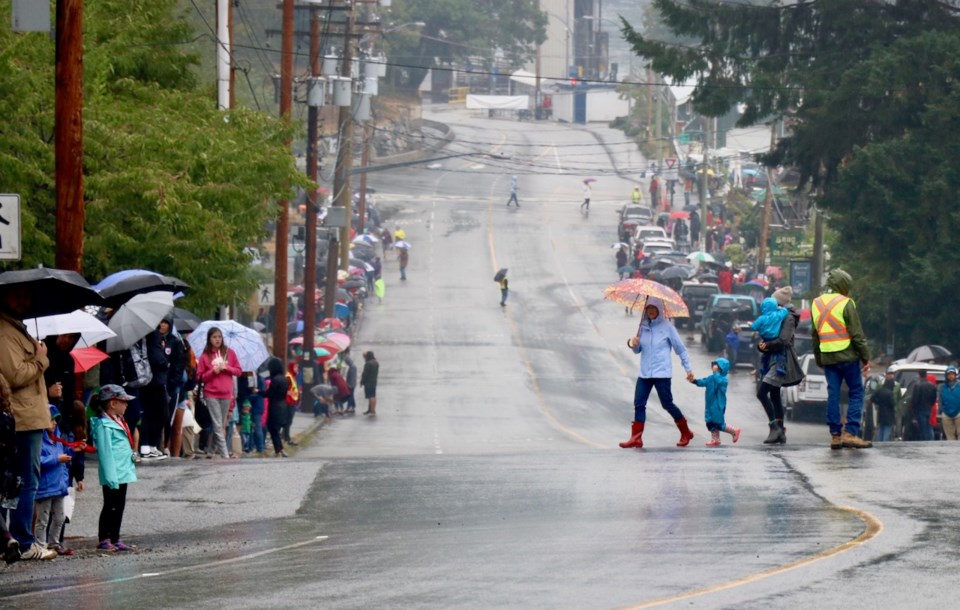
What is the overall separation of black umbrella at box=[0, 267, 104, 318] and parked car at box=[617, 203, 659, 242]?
67.3 metres

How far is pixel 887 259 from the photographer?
4366 centimetres

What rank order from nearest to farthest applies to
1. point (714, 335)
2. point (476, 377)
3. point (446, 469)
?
point (446, 469) < point (476, 377) < point (714, 335)

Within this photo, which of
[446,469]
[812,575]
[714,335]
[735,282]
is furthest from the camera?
[735,282]

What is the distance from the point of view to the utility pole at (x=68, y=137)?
16.3 metres

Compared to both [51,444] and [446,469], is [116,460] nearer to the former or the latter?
[51,444]

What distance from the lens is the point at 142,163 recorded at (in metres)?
22.3

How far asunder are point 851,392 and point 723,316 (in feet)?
115

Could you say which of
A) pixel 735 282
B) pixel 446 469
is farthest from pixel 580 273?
pixel 446 469

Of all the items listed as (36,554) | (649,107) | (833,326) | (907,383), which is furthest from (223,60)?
(649,107)

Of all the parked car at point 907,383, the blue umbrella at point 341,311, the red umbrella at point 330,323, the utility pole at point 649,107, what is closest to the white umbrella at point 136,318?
the parked car at point 907,383

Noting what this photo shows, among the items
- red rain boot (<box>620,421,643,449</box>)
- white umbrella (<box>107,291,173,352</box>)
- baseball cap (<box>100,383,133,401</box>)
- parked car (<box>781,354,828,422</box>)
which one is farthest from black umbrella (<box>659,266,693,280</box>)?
baseball cap (<box>100,383,133,401</box>)

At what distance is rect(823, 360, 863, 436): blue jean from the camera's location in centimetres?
1700

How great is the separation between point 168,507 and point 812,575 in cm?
654

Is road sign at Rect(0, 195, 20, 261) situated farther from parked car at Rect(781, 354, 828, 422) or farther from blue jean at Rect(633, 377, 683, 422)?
parked car at Rect(781, 354, 828, 422)
